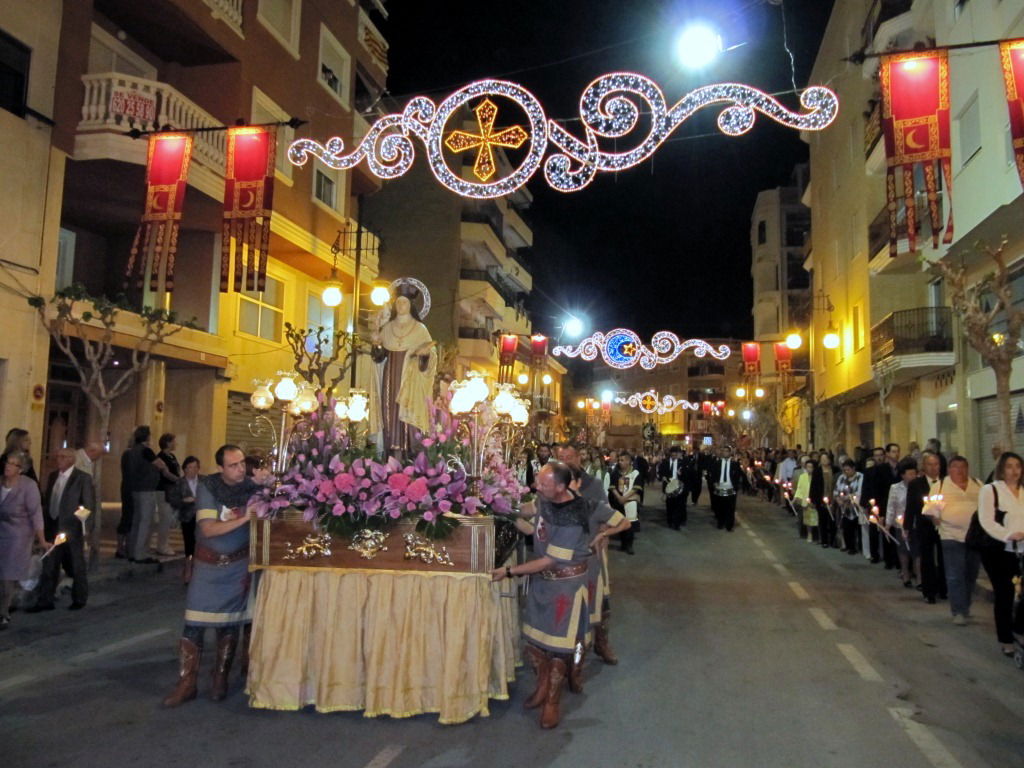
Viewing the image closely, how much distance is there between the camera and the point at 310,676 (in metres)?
5.80

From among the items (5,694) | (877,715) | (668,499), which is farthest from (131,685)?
(668,499)

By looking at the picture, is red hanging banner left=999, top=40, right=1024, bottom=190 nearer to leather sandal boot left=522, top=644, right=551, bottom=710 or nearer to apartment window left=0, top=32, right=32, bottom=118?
leather sandal boot left=522, top=644, right=551, bottom=710

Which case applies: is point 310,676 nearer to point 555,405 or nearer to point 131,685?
point 131,685

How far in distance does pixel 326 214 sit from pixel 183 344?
22.0 ft

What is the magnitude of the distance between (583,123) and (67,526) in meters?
8.25

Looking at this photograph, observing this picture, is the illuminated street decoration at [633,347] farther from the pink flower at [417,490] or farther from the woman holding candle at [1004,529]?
the pink flower at [417,490]

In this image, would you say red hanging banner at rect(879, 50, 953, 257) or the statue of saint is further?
red hanging banner at rect(879, 50, 953, 257)

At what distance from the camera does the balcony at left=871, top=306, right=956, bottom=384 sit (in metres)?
21.7

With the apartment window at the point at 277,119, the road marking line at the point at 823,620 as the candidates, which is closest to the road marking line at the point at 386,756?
the road marking line at the point at 823,620

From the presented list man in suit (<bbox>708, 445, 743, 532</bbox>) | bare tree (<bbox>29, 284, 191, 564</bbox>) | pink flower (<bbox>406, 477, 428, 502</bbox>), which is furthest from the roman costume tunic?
man in suit (<bbox>708, 445, 743, 532</bbox>)

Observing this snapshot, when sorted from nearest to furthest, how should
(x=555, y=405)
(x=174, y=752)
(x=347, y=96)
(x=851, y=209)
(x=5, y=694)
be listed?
(x=174, y=752), (x=5, y=694), (x=347, y=96), (x=851, y=209), (x=555, y=405)

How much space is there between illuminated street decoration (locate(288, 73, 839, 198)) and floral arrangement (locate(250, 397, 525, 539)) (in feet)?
20.2

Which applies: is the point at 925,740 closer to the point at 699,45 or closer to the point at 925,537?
the point at 925,537

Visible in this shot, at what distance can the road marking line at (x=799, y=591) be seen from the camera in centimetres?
1083
